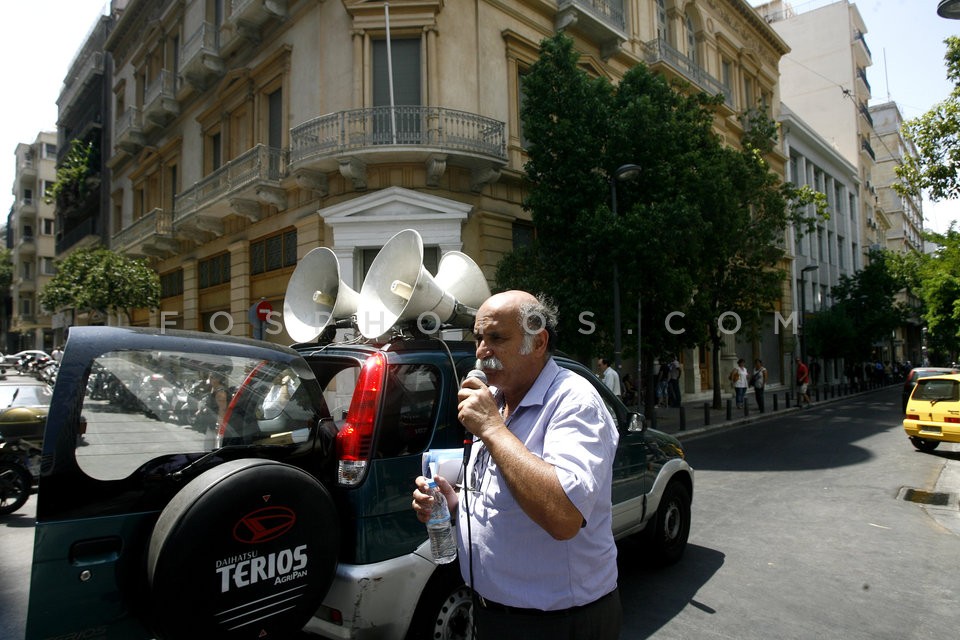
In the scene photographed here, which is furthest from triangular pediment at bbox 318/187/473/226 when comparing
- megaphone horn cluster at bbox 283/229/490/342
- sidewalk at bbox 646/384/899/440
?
megaphone horn cluster at bbox 283/229/490/342

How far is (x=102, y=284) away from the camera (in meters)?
18.7

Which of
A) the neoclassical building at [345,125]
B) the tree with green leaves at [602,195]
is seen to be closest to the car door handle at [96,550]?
the tree with green leaves at [602,195]

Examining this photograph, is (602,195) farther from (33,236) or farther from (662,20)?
(33,236)

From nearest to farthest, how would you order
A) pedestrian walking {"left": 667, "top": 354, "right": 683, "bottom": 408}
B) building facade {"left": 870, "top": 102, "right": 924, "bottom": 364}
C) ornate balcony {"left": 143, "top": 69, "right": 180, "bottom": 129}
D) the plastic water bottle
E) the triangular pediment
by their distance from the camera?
the plastic water bottle
the triangular pediment
pedestrian walking {"left": 667, "top": 354, "right": 683, "bottom": 408}
ornate balcony {"left": 143, "top": 69, "right": 180, "bottom": 129}
building facade {"left": 870, "top": 102, "right": 924, "bottom": 364}

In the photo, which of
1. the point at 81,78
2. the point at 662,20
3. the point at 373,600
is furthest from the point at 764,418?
the point at 81,78

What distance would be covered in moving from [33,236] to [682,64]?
5293cm

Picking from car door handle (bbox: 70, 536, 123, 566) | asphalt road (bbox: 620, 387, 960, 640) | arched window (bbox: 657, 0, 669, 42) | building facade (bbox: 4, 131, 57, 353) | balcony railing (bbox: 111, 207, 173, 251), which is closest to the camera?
car door handle (bbox: 70, 536, 123, 566)

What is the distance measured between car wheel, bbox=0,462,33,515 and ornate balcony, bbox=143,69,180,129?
1827 cm

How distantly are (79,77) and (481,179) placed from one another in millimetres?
33625

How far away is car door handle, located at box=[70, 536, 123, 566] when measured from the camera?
214 centimetres

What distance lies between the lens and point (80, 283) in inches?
757

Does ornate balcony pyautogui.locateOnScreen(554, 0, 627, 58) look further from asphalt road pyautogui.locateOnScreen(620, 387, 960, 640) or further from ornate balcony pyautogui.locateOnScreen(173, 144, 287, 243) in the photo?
asphalt road pyautogui.locateOnScreen(620, 387, 960, 640)

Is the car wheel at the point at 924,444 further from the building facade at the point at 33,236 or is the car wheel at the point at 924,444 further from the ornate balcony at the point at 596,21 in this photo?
the building facade at the point at 33,236

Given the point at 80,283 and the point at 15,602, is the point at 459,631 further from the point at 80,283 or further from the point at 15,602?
the point at 80,283
